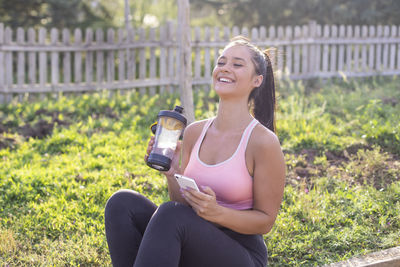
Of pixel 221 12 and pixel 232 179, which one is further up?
pixel 221 12

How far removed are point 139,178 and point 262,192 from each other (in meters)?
2.40

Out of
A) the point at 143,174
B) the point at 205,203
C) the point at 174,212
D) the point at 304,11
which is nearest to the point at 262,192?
the point at 205,203

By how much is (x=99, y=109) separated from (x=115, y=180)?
284cm

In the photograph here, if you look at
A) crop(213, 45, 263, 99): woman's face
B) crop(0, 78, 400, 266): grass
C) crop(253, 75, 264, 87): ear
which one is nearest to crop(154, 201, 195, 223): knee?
crop(213, 45, 263, 99): woman's face

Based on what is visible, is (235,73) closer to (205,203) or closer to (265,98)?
(265,98)

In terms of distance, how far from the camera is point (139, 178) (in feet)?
15.7

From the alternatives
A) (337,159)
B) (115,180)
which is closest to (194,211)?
(115,180)

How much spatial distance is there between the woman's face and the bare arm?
0.32 m

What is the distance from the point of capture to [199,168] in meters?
2.70

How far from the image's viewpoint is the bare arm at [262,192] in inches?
98.5

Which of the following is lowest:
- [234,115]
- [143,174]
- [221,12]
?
[143,174]

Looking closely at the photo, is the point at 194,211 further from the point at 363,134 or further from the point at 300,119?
the point at 300,119

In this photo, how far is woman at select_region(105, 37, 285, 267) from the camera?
7.94 feet

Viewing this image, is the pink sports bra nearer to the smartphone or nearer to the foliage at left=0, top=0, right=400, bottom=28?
the smartphone
